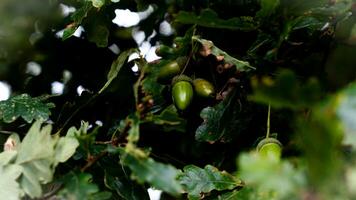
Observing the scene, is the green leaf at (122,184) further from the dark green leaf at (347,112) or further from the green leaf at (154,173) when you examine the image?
the dark green leaf at (347,112)

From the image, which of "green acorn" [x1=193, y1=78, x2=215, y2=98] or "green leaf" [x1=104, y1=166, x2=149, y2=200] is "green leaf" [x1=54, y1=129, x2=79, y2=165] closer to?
"green leaf" [x1=104, y1=166, x2=149, y2=200]

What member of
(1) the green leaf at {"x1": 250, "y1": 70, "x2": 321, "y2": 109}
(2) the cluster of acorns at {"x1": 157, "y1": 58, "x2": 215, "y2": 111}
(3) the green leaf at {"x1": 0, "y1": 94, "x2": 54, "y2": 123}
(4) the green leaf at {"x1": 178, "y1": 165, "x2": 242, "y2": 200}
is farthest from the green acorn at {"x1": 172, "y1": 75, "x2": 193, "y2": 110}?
(1) the green leaf at {"x1": 250, "y1": 70, "x2": 321, "y2": 109}

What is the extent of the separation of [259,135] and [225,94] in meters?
0.11

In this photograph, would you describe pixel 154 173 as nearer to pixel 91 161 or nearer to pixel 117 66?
pixel 91 161

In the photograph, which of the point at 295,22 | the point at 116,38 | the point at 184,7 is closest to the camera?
the point at 295,22

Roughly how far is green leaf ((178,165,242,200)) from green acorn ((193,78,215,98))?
0.18 meters

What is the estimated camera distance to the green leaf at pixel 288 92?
48 centimetres

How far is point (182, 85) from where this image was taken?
1024 mm

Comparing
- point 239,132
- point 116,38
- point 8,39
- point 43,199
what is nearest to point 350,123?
point 43,199

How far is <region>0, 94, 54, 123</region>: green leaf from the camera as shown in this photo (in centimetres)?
106

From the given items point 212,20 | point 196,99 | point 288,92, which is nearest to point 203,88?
point 196,99

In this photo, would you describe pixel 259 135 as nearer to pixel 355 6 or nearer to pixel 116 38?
pixel 355 6

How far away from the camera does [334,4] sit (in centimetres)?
91

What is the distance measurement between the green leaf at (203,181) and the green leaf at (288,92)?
437 millimetres
